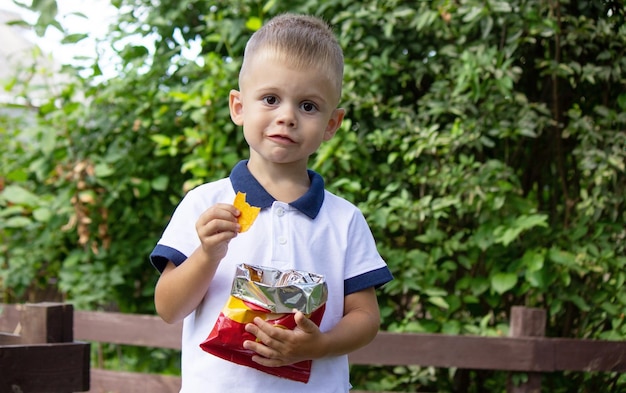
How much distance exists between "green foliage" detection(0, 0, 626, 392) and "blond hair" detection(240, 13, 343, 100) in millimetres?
1937

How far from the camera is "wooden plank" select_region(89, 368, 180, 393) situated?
3732 mm

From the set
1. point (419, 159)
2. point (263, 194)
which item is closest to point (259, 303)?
point (263, 194)

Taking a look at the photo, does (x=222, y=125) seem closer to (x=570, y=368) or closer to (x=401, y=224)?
(x=401, y=224)

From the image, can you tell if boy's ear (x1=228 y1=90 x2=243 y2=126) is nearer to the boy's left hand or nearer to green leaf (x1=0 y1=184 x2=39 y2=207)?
the boy's left hand

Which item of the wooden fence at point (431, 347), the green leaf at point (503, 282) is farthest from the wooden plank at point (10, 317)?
the green leaf at point (503, 282)

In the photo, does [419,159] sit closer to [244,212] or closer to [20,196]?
[20,196]

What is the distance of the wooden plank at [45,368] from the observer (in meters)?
2.28

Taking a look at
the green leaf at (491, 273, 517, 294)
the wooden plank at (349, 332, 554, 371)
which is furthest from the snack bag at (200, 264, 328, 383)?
the green leaf at (491, 273, 517, 294)

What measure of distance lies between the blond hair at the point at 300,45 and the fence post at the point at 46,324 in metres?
1.22

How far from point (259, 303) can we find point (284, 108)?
14.7 inches

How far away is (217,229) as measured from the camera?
1412 millimetres

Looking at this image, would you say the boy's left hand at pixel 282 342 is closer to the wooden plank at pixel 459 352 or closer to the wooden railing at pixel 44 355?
the wooden railing at pixel 44 355

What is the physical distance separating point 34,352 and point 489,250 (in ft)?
6.73

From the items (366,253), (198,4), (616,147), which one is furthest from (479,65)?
(366,253)
